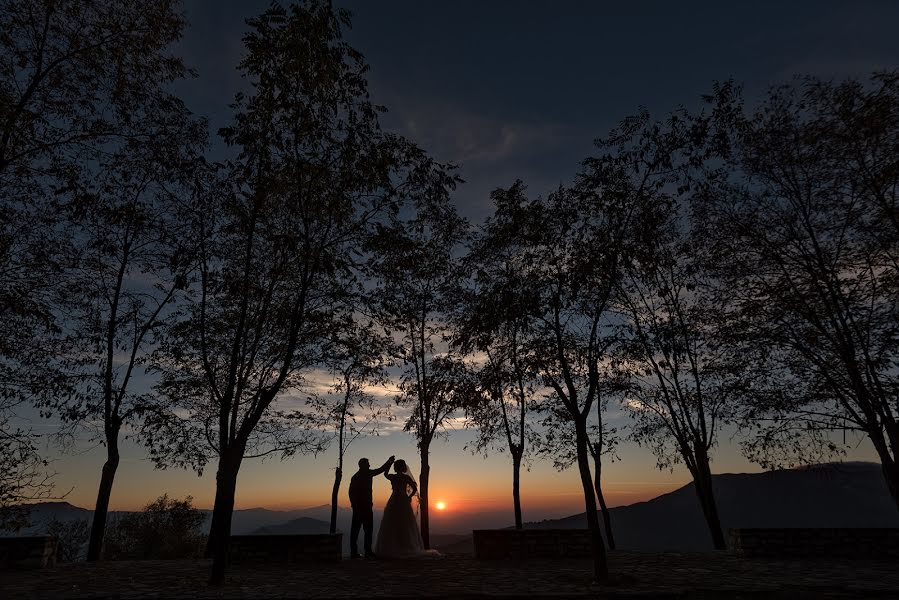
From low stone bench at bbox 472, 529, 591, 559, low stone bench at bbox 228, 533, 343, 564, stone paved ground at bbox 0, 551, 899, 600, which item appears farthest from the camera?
low stone bench at bbox 472, 529, 591, 559

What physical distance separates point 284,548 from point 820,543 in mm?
14771

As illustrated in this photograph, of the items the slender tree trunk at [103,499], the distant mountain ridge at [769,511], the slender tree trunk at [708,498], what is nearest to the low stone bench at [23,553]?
the slender tree trunk at [103,499]

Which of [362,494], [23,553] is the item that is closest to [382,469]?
[362,494]

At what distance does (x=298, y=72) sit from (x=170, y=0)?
11.7 ft

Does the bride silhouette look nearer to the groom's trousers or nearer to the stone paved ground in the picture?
the groom's trousers

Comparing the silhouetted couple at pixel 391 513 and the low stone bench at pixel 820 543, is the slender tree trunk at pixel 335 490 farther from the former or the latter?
the low stone bench at pixel 820 543

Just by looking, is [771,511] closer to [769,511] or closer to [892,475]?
[769,511]

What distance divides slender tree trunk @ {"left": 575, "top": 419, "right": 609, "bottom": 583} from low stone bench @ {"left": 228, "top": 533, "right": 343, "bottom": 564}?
6953 mm

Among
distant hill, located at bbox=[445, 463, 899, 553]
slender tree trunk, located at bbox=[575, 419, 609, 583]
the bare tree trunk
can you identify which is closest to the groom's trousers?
slender tree trunk, located at bbox=[575, 419, 609, 583]

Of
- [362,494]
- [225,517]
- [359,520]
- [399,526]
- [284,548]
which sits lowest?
[284,548]

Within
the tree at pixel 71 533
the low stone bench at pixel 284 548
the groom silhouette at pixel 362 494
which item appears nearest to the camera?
the low stone bench at pixel 284 548

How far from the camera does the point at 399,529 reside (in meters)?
15.0

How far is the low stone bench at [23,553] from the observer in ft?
42.1

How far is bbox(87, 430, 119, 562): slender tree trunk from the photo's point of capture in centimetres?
1706
